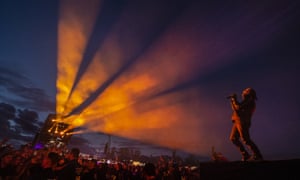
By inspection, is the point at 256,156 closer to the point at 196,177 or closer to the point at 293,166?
the point at 293,166

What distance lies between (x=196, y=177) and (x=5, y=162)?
1484 centimetres

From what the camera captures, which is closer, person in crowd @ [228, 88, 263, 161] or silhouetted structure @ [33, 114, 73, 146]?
person in crowd @ [228, 88, 263, 161]

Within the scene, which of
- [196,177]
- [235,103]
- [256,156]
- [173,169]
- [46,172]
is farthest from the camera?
[196,177]

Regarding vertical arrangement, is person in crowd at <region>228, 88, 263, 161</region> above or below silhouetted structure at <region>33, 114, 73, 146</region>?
below

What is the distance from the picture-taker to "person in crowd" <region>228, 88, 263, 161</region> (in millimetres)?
7668

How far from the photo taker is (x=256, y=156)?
720cm

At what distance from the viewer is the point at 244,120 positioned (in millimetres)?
7867

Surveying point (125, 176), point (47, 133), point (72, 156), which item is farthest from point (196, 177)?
point (47, 133)

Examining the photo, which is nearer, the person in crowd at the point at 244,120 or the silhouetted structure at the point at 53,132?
the person in crowd at the point at 244,120

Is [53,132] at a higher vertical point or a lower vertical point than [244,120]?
higher

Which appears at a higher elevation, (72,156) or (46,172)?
(72,156)

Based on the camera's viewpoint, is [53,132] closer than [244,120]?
No

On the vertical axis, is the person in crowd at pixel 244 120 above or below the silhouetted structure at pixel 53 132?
below

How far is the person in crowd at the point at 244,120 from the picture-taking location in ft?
25.2
